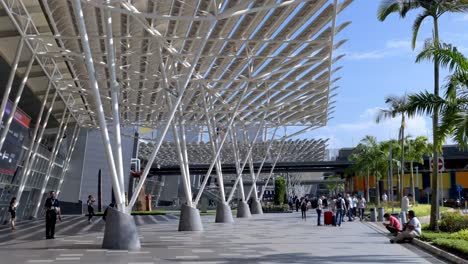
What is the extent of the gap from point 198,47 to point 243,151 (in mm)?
56849

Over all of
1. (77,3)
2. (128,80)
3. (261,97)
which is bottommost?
(77,3)

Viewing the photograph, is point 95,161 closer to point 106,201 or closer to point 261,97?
point 106,201

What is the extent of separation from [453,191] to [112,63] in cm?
6972

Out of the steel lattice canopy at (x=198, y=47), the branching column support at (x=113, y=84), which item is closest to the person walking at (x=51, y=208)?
the branching column support at (x=113, y=84)

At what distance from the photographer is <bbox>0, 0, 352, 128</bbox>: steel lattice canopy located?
2114 centimetres

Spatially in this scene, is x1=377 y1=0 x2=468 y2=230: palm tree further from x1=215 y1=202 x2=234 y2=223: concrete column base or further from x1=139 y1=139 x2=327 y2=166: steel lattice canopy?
x1=139 y1=139 x2=327 y2=166: steel lattice canopy

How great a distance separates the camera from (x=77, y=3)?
50.0 feet

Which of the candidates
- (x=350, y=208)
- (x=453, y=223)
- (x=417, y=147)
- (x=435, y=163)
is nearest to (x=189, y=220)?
(x=435, y=163)

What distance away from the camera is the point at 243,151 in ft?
250

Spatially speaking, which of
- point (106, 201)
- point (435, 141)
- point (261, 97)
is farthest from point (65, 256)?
point (106, 201)

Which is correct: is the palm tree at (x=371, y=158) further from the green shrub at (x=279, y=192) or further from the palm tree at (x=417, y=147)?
the green shrub at (x=279, y=192)

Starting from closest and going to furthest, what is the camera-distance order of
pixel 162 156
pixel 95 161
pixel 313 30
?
pixel 313 30
pixel 95 161
pixel 162 156

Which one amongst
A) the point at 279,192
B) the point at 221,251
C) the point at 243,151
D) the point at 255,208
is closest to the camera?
the point at 221,251

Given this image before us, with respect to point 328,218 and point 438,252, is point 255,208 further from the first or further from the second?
point 438,252
